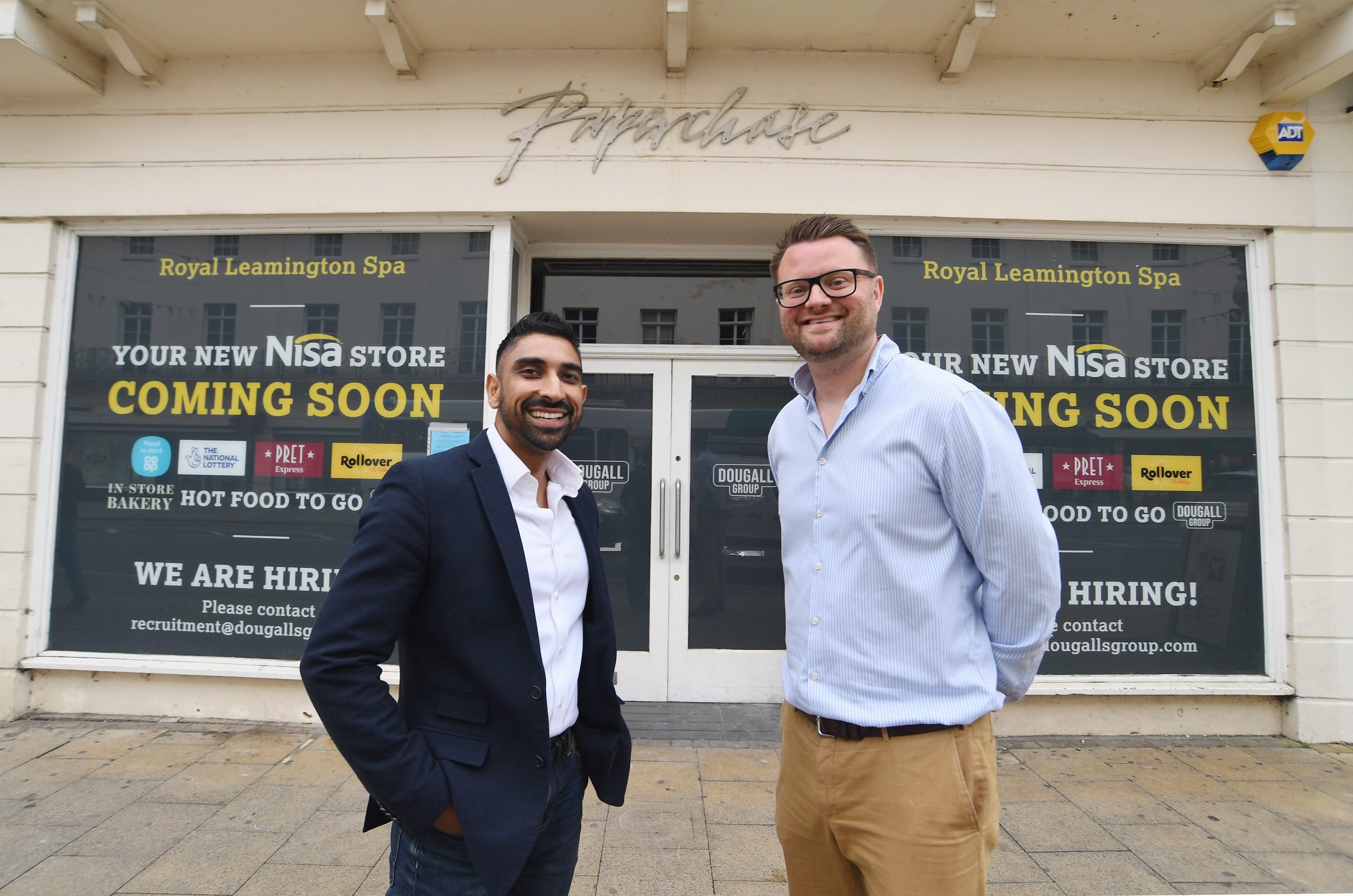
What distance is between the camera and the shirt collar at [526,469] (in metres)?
1.58

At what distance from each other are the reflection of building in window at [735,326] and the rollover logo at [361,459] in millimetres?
2305

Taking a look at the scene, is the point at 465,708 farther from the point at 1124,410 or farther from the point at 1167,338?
the point at 1167,338

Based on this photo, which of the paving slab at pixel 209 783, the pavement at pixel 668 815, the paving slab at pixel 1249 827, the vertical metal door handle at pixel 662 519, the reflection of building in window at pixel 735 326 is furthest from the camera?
the reflection of building in window at pixel 735 326

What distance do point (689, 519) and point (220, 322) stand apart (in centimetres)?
340

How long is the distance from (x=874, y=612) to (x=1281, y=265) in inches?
182

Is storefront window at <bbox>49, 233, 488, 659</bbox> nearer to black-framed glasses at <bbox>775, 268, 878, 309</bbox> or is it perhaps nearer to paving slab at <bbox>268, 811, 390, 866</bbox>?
paving slab at <bbox>268, 811, 390, 866</bbox>

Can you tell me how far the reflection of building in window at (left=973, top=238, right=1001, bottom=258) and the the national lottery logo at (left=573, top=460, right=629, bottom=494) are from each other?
2.72 m

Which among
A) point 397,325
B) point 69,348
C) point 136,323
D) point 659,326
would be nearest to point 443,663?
point 397,325

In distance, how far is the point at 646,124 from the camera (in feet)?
13.9

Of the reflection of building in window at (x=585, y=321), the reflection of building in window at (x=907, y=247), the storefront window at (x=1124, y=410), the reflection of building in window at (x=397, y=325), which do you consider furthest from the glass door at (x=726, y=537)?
the reflection of building in window at (x=397, y=325)

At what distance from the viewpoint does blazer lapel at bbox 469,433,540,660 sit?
1.43 metres

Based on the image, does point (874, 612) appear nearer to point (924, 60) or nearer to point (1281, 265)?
point (924, 60)

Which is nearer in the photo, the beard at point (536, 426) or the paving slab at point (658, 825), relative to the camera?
the beard at point (536, 426)

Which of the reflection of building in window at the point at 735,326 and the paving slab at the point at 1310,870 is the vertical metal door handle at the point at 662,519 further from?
the paving slab at the point at 1310,870
